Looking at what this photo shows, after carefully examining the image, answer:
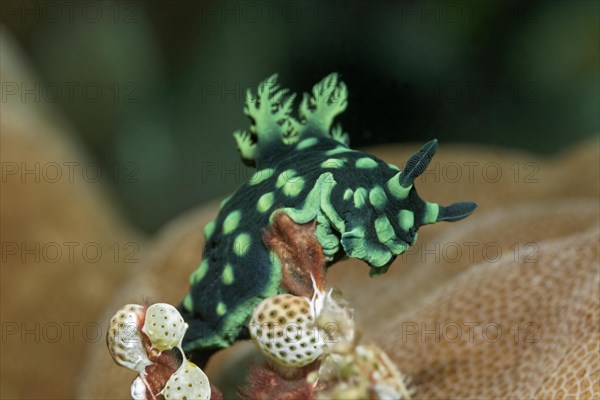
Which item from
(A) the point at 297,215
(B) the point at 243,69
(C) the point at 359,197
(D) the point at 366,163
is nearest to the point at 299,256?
(A) the point at 297,215

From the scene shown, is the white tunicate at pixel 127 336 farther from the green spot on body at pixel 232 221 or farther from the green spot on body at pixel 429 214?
the green spot on body at pixel 429 214

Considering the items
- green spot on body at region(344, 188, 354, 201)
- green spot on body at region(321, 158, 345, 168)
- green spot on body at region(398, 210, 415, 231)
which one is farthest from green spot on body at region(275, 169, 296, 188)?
green spot on body at region(398, 210, 415, 231)

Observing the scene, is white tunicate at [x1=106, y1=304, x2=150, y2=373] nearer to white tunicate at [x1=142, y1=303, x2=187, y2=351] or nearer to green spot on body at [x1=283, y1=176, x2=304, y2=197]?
white tunicate at [x1=142, y1=303, x2=187, y2=351]

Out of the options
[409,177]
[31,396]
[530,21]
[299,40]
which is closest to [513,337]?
[409,177]

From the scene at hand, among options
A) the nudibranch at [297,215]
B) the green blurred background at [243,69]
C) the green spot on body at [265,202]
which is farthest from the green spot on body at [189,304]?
the green blurred background at [243,69]

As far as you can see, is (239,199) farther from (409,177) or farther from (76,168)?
(76,168)

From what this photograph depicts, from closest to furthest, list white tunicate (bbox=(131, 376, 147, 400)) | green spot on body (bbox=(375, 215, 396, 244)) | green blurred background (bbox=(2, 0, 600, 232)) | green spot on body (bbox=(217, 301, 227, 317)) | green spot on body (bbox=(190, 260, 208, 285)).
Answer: white tunicate (bbox=(131, 376, 147, 400)), green spot on body (bbox=(375, 215, 396, 244)), green spot on body (bbox=(217, 301, 227, 317)), green spot on body (bbox=(190, 260, 208, 285)), green blurred background (bbox=(2, 0, 600, 232))
